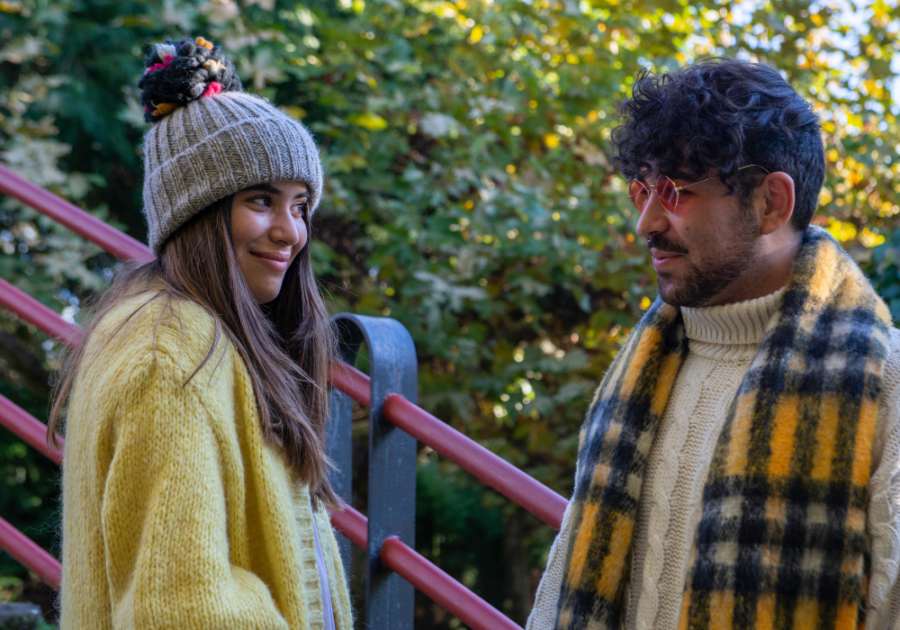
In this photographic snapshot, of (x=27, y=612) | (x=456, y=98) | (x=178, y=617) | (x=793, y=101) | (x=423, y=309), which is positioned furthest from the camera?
(x=456, y=98)

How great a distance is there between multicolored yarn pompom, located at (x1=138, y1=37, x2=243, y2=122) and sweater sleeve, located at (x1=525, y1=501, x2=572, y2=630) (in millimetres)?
1097

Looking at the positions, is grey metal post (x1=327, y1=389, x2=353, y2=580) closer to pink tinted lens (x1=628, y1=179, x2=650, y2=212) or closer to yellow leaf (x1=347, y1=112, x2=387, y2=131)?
pink tinted lens (x1=628, y1=179, x2=650, y2=212)

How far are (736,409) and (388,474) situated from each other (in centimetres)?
86

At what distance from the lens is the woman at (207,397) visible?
1230 millimetres

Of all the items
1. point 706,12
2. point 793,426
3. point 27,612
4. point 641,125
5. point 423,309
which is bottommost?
point 27,612

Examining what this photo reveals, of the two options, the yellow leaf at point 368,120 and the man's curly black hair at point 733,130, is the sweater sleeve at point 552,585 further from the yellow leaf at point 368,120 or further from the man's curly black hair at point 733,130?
the yellow leaf at point 368,120

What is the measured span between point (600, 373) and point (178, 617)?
2666 millimetres

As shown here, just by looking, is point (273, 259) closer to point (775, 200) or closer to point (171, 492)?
point (171, 492)

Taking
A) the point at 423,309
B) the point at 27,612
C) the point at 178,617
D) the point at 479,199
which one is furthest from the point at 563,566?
the point at 479,199

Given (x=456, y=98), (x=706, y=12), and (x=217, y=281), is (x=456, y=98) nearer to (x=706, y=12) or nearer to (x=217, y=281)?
(x=706, y=12)

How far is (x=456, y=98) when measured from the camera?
12.6 feet

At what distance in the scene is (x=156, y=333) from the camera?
131cm

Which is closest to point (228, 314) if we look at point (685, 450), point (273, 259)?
point (273, 259)

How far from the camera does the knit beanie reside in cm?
154
